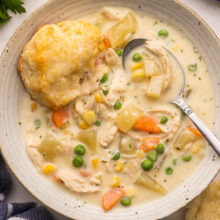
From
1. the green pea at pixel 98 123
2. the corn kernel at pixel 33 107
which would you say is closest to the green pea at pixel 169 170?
the green pea at pixel 98 123

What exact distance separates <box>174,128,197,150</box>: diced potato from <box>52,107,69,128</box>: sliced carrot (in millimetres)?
1387

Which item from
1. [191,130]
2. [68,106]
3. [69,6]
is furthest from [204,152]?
[69,6]

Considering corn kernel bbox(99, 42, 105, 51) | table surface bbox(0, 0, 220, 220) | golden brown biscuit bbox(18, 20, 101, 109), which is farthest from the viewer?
table surface bbox(0, 0, 220, 220)

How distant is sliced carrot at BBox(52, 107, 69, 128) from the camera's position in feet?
15.3

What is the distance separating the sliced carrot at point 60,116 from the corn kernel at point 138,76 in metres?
0.92

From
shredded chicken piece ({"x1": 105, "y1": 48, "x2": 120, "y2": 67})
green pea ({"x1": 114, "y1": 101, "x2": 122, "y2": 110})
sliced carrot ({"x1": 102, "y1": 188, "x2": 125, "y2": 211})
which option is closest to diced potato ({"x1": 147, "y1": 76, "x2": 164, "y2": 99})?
green pea ({"x1": 114, "y1": 101, "x2": 122, "y2": 110})

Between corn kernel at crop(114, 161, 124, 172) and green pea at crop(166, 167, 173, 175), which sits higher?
corn kernel at crop(114, 161, 124, 172)

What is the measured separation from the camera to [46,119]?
4.73 metres

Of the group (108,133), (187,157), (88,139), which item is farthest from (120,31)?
(187,157)

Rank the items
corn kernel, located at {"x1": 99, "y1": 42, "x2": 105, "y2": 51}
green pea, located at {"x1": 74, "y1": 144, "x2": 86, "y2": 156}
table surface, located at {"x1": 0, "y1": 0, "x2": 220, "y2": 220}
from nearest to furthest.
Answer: green pea, located at {"x1": 74, "y1": 144, "x2": 86, "y2": 156}
corn kernel, located at {"x1": 99, "y1": 42, "x2": 105, "y2": 51}
table surface, located at {"x1": 0, "y1": 0, "x2": 220, "y2": 220}

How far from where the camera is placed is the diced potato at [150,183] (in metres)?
4.58

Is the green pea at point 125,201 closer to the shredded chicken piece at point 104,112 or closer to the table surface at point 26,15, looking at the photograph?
the shredded chicken piece at point 104,112

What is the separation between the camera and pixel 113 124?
15.3 feet

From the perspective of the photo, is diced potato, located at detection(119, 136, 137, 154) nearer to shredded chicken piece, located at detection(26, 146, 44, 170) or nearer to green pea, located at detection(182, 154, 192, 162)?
green pea, located at detection(182, 154, 192, 162)
